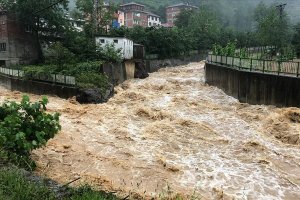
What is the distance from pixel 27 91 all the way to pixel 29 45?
15.1m

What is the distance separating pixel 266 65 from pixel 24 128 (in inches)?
628

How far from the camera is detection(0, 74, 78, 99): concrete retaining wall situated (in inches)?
902

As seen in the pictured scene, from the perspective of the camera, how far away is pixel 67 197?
538cm

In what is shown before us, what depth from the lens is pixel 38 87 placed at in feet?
81.9

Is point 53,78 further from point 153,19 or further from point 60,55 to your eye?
point 153,19

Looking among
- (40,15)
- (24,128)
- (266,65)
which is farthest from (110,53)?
(24,128)

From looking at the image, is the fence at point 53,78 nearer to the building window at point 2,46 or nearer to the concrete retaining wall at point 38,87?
the concrete retaining wall at point 38,87

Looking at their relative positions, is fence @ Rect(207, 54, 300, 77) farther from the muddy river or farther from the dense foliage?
the dense foliage

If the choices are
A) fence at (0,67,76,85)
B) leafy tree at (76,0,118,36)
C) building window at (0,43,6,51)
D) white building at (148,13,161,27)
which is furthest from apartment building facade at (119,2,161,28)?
fence at (0,67,76,85)

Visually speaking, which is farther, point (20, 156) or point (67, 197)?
point (20, 156)

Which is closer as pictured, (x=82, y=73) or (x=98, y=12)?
(x=82, y=73)

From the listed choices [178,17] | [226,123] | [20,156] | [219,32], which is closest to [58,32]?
[226,123]

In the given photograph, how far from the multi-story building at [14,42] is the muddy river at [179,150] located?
18875 mm

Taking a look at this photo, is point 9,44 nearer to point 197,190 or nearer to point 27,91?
point 27,91
